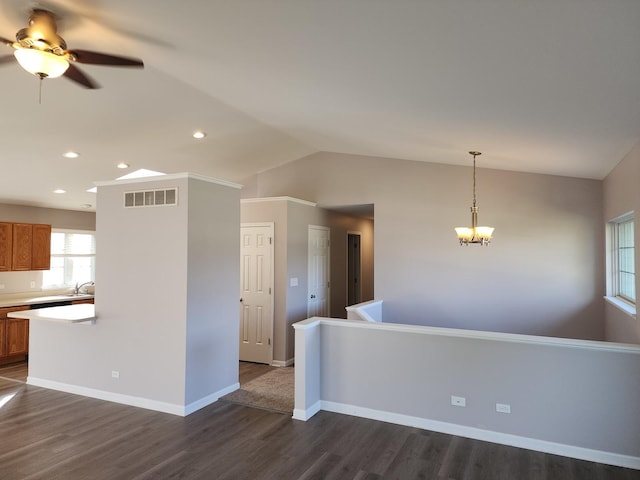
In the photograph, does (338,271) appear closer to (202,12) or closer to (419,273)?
(419,273)

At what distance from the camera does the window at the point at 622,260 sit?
4473mm

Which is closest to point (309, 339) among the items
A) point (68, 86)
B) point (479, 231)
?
point (479, 231)

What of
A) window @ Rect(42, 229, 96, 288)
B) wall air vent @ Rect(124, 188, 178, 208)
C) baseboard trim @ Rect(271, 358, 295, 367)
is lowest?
baseboard trim @ Rect(271, 358, 295, 367)

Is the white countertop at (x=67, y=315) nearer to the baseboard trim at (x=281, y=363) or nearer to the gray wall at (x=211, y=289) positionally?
the gray wall at (x=211, y=289)

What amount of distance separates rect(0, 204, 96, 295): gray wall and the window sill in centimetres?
809

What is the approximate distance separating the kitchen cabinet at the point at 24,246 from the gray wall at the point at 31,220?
19 cm

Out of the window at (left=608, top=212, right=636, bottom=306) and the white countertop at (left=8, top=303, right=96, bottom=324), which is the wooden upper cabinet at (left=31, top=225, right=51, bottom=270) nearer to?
the white countertop at (left=8, top=303, right=96, bottom=324)

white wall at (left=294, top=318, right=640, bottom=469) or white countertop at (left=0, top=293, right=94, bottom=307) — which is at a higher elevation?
white countertop at (left=0, top=293, right=94, bottom=307)

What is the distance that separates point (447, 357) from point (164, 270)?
9.27ft

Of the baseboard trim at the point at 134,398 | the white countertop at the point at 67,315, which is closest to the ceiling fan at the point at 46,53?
the white countertop at the point at 67,315

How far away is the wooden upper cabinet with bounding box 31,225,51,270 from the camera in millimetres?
6742

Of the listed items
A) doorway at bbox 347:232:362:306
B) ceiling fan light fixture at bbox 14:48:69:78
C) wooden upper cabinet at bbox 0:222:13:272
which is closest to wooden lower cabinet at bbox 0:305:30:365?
wooden upper cabinet at bbox 0:222:13:272

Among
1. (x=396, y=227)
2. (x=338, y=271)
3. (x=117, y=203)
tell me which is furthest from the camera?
(x=338, y=271)

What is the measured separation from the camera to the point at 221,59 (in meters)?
3.15
